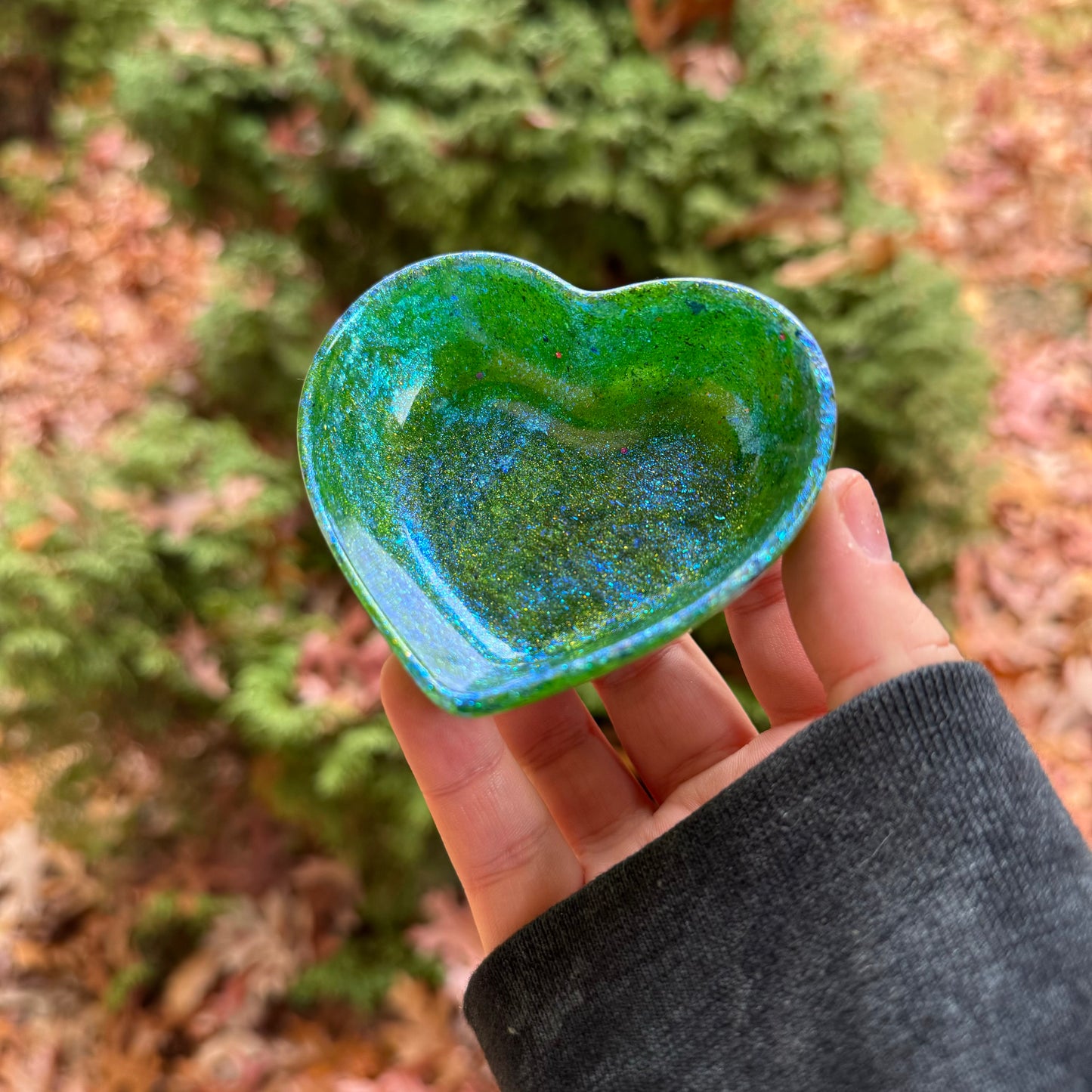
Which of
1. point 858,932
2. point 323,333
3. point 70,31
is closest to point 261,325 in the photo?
point 323,333

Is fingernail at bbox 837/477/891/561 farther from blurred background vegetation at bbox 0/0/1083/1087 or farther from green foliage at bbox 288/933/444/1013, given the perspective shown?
green foliage at bbox 288/933/444/1013

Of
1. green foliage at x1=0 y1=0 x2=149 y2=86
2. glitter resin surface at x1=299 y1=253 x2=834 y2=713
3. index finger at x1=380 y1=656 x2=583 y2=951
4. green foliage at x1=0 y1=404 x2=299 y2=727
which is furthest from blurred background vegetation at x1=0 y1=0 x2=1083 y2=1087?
green foliage at x1=0 y1=0 x2=149 y2=86

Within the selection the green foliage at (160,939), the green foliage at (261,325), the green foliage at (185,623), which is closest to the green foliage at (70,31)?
the green foliage at (261,325)

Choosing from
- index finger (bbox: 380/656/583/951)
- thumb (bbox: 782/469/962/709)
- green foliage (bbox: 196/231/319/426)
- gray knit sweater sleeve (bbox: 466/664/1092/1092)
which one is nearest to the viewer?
gray knit sweater sleeve (bbox: 466/664/1092/1092)

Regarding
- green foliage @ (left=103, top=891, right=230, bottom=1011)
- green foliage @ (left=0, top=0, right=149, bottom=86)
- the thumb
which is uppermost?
green foliage @ (left=0, top=0, right=149, bottom=86)

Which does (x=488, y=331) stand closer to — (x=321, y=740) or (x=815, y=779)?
(x=815, y=779)

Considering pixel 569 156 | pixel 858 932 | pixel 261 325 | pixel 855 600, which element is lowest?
pixel 858 932

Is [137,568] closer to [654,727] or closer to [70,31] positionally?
[654,727]
